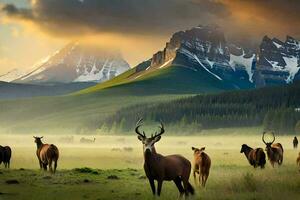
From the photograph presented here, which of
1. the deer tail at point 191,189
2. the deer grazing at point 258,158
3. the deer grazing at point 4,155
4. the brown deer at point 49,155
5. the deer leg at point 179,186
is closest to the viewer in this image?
the deer leg at point 179,186

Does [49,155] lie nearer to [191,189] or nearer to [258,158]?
[258,158]

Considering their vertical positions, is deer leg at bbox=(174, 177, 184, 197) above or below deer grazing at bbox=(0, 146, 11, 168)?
below

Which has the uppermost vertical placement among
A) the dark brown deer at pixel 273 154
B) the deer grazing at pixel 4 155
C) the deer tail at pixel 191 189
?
the dark brown deer at pixel 273 154

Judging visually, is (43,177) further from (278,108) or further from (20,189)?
(278,108)

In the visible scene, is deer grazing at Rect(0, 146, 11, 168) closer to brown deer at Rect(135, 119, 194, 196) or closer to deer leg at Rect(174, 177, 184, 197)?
brown deer at Rect(135, 119, 194, 196)

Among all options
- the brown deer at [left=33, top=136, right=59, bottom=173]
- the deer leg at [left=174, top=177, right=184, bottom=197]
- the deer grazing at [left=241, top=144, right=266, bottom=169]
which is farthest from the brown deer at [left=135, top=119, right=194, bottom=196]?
the deer grazing at [left=241, top=144, right=266, bottom=169]

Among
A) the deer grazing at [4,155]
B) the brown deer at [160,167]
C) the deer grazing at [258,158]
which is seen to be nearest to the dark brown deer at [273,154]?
the deer grazing at [258,158]

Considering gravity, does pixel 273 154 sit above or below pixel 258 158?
above

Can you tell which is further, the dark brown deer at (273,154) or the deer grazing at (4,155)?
the deer grazing at (4,155)

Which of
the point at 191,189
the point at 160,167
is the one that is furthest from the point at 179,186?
the point at 160,167

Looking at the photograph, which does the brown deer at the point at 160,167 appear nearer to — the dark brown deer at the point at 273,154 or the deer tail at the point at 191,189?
the deer tail at the point at 191,189

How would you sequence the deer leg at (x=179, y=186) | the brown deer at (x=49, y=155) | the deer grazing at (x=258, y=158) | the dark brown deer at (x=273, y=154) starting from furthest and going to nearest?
1. the dark brown deer at (x=273, y=154)
2. the deer grazing at (x=258, y=158)
3. the brown deer at (x=49, y=155)
4. the deer leg at (x=179, y=186)

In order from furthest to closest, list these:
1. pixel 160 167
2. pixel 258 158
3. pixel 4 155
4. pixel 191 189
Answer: pixel 4 155, pixel 258 158, pixel 191 189, pixel 160 167

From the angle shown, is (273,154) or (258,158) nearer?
(258,158)
